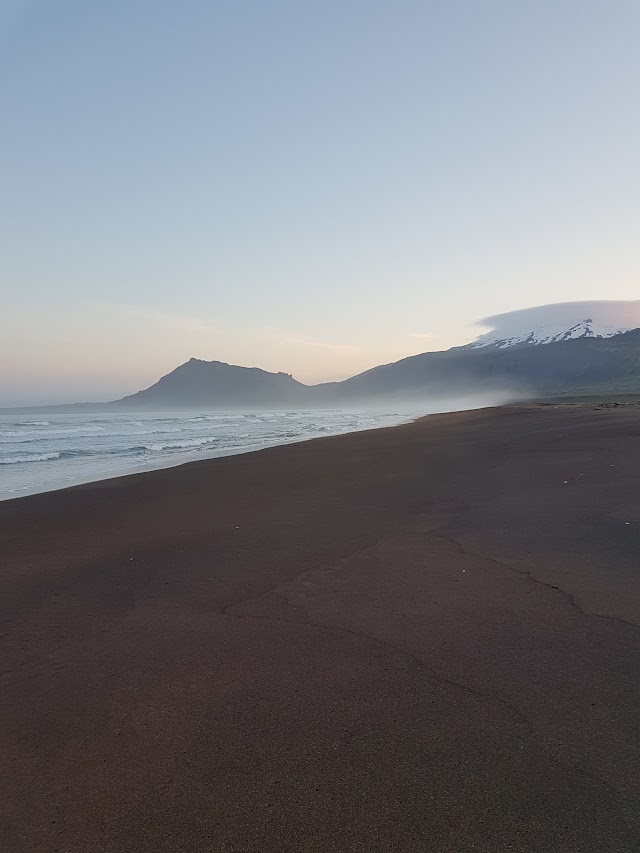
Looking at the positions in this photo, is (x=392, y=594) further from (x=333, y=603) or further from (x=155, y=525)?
(x=155, y=525)

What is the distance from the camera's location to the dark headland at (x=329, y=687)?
7.77 feet

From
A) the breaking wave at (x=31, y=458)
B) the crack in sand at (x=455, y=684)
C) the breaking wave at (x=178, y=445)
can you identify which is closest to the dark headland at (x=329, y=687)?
the crack in sand at (x=455, y=684)

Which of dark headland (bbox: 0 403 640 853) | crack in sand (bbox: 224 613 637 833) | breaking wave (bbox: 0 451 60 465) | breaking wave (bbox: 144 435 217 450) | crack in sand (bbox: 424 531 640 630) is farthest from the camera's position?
breaking wave (bbox: 144 435 217 450)

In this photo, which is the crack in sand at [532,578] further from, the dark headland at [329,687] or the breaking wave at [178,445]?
the breaking wave at [178,445]

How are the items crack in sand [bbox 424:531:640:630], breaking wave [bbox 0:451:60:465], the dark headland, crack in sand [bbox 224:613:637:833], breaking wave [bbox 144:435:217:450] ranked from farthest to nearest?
1. breaking wave [bbox 144:435:217:450]
2. breaking wave [bbox 0:451:60:465]
3. crack in sand [bbox 424:531:640:630]
4. crack in sand [bbox 224:613:637:833]
5. the dark headland

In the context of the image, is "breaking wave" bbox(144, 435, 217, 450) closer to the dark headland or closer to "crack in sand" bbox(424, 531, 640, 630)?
the dark headland

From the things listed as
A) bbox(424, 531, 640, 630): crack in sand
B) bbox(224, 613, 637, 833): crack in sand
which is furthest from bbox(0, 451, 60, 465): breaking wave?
bbox(224, 613, 637, 833): crack in sand

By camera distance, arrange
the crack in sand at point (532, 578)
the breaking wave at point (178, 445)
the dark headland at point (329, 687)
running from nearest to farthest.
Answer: the dark headland at point (329, 687), the crack in sand at point (532, 578), the breaking wave at point (178, 445)

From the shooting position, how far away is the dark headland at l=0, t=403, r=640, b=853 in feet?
7.77

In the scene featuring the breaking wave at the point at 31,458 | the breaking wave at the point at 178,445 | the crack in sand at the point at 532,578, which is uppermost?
the breaking wave at the point at 31,458

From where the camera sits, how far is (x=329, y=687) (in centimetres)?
343

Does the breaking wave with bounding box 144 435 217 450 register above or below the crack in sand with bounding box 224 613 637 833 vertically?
above

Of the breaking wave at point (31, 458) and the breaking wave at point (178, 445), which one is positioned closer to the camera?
the breaking wave at point (31, 458)

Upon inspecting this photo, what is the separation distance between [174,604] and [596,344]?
217467 millimetres
